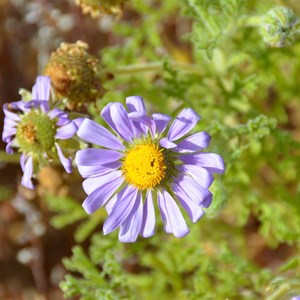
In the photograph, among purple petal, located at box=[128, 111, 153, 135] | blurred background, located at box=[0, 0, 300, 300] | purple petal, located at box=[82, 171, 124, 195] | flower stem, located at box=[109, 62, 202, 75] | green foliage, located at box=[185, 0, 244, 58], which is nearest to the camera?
purple petal, located at box=[128, 111, 153, 135]

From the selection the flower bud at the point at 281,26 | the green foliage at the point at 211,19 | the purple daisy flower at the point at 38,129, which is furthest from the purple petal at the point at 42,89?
the flower bud at the point at 281,26

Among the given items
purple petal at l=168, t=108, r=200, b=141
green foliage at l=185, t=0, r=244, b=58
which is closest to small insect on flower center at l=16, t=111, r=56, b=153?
purple petal at l=168, t=108, r=200, b=141

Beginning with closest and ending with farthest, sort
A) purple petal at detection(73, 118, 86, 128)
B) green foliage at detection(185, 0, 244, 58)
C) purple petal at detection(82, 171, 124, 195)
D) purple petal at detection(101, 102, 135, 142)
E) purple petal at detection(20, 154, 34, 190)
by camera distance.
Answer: purple petal at detection(101, 102, 135, 142) < purple petal at detection(82, 171, 124, 195) < purple petal at detection(73, 118, 86, 128) < purple petal at detection(20, 154, 34, 190) < green foliage at detection(185, 0, 244, 58)

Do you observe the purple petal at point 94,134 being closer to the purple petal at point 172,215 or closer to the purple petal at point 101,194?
the purple petal at point 101,194

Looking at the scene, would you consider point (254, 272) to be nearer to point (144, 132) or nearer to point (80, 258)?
point (80, 258)

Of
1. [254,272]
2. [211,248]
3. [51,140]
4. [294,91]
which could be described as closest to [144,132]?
[51,140]

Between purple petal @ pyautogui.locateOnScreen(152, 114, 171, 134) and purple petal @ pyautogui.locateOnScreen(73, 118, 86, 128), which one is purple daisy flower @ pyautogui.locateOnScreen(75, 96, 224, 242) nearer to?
purple petal @ pyautogui.locateOnScreen(152, 114, 171, 134)

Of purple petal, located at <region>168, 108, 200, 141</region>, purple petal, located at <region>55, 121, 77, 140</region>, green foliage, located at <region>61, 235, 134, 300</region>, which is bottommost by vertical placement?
green foliage, located at <region>61, 235, 134, 300</region>
